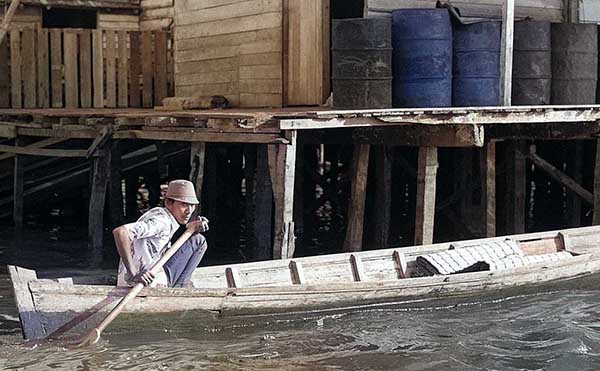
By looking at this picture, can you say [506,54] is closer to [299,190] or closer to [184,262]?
[299,190]

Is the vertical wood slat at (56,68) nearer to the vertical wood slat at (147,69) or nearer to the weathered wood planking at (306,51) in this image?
the vertical wood slat at (147,69)

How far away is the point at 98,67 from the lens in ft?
53.4

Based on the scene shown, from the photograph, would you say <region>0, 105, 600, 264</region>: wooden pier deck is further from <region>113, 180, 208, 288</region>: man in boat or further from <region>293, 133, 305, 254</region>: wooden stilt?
<region>113, 180, 208, 288</region>: man in boat

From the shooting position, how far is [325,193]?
51.1ft

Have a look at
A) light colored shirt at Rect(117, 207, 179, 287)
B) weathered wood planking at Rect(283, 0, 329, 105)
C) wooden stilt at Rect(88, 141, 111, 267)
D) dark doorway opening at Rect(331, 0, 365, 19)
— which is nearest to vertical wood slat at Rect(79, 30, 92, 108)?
wooden stilt at Rect(88, 141, 111, 267)

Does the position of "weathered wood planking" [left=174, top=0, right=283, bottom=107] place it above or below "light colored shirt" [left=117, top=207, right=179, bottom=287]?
above

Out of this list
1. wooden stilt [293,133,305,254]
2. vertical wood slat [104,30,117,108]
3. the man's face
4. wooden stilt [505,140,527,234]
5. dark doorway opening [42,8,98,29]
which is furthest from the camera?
dark doorway opening [42,8,98,29]

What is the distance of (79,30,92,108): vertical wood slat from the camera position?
16188mm

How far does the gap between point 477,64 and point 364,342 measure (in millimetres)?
3922

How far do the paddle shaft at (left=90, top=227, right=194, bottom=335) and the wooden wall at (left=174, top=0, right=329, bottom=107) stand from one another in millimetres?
4634

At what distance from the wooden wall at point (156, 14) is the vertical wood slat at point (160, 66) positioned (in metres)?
0.24

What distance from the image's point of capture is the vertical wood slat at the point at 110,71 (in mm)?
16266

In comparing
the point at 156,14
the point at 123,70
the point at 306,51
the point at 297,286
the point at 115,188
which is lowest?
the point at 297,286

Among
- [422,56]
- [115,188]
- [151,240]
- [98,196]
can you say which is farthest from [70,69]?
[151,240]
